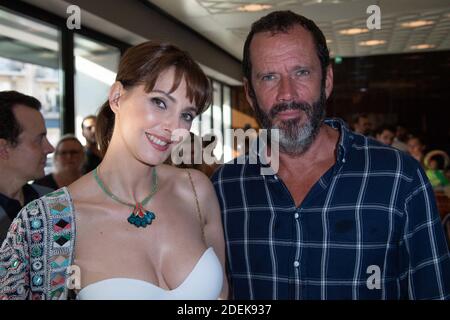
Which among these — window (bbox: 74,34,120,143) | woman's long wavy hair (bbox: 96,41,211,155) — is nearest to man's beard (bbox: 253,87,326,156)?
woman's long wavy hair (bbox: 96,41,211,155)

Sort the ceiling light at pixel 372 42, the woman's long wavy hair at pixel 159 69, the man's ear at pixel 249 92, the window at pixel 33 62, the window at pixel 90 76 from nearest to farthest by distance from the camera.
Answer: the woman's long wavy hair at pixel 159 69
the man's ear at pixel 249 92
the window at pixel 33 62
the window at pixel 90 76
the ceiling light at pixel 372 42

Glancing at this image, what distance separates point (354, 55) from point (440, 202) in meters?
7.41

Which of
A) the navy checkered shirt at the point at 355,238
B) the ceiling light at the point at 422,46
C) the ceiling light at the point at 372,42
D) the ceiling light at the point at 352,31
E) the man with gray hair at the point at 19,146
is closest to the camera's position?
the navy checkered shirt at the point at 355,238

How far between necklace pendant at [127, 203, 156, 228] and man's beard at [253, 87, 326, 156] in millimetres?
464

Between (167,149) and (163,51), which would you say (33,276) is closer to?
(167,149)

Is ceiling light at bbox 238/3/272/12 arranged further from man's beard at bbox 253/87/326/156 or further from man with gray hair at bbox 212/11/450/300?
man's beard at bbox 253/87/326/156

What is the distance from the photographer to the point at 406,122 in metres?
11.5

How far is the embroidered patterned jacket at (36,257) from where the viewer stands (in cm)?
107

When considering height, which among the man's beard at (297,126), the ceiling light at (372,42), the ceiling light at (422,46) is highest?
the ceiling light at (422,46)

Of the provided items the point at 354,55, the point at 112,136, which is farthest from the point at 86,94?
the point at 354,55

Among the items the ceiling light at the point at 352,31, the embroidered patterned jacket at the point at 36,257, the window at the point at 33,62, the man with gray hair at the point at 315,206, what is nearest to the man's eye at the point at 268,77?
the man with gray hair at the point at 315,206

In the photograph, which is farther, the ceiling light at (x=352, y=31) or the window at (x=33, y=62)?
the ceiling light at (x=352, y=31)

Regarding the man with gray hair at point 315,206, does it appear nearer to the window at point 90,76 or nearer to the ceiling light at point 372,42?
the window at point 90,76

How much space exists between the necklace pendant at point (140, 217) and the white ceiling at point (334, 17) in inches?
191
